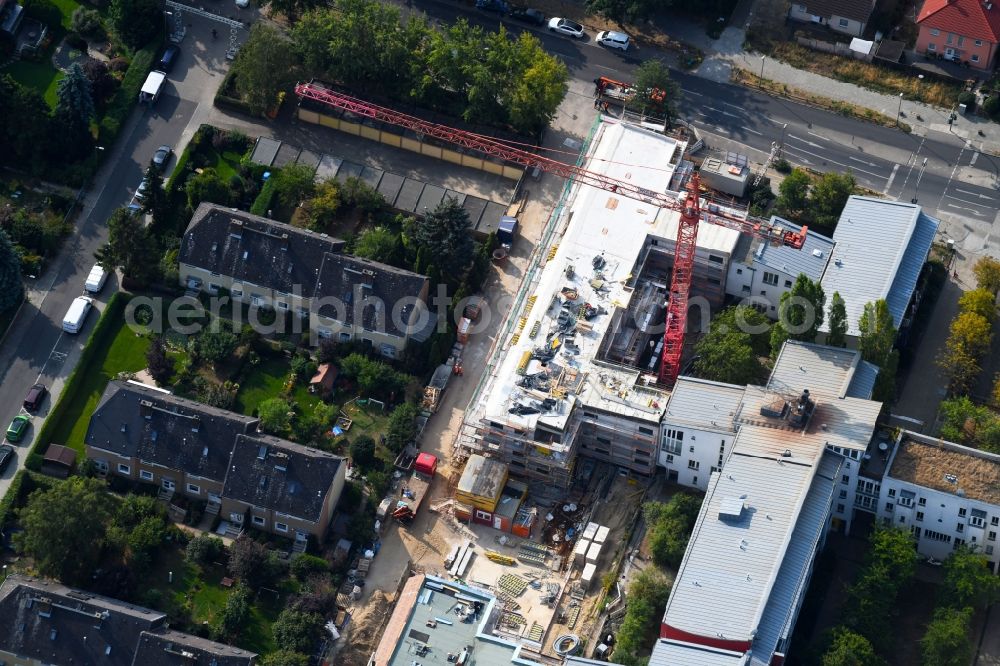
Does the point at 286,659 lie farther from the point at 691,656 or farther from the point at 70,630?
the point at 691,656

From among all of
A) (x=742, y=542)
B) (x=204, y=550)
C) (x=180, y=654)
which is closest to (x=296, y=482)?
(x=204, y=550)

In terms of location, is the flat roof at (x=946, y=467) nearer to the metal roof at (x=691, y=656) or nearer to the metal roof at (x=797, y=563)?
the metal roof at (x=797, y=563)

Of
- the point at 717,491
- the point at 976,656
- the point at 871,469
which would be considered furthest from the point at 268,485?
the point at 976,656

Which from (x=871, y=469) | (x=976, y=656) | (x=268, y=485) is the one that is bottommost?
(x=268, y=485)

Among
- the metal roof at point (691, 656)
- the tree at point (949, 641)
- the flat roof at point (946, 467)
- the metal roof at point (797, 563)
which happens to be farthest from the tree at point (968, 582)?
the metal roof at point (691, 656)

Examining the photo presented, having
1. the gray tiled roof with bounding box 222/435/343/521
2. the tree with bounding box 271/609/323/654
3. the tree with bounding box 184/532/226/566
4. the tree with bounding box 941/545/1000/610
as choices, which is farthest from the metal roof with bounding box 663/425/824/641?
the tree with bounding box 184/532/226/566

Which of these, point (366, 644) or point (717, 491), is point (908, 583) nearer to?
point (717, 491)
